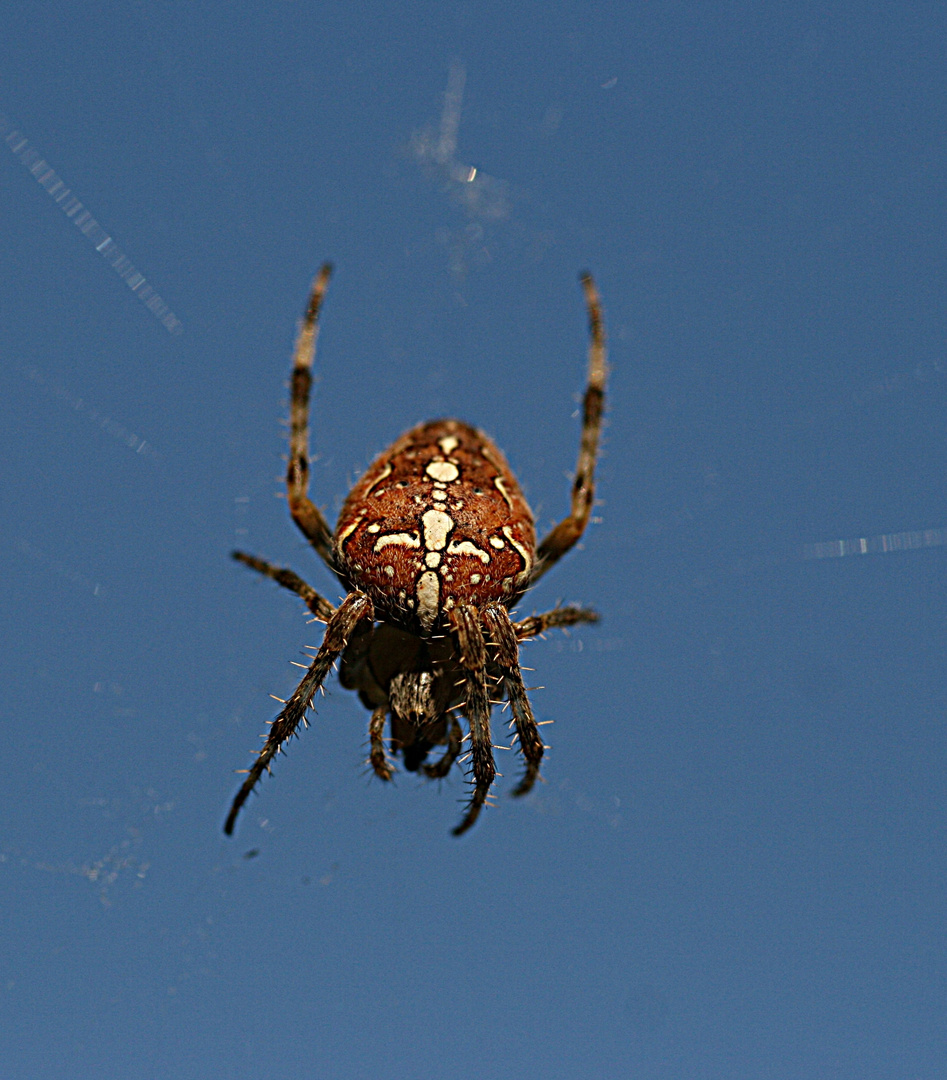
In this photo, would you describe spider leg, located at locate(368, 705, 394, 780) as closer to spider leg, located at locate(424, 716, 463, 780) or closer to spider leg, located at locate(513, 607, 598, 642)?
spider leg, located at locate(424, 716, 463, 780)

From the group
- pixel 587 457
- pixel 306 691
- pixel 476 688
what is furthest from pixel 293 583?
pixel 587 457

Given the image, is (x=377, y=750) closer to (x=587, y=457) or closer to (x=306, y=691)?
(x=306, y=691)

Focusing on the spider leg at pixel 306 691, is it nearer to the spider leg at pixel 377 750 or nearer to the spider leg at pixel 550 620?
the spider leg at pixel 377 750

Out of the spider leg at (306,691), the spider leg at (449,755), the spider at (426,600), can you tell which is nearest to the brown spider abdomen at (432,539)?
the spider at (426,600)

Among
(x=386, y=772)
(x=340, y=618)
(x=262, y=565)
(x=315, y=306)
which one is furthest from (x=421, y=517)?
(x=315, y=306)

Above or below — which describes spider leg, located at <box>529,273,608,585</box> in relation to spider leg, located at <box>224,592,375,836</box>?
above

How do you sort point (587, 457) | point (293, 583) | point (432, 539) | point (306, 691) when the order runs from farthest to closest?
1. point (587, 457)
2. point (293, 583)
3. point (432, 539)
4. point (306, 691)

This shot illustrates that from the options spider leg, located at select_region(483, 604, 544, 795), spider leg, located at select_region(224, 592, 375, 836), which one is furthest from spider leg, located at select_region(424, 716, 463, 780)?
spider leg, located at select_region(224, 592, 375, 836)
